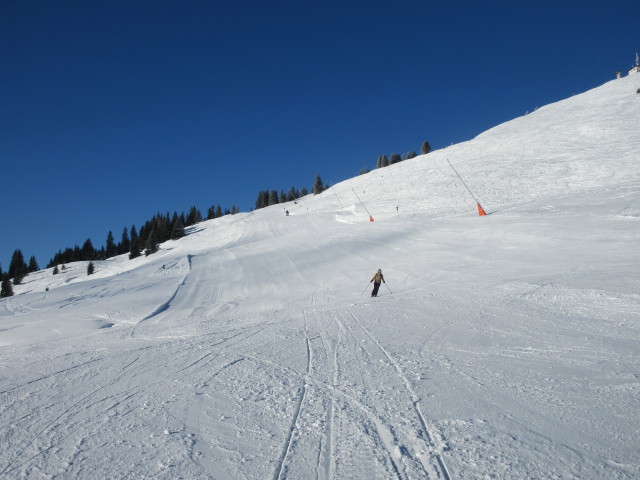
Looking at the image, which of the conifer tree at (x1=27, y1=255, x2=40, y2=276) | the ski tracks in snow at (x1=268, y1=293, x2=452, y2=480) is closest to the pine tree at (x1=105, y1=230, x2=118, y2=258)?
the conifer tree at (x1=27, y1=255, x2=40, y2=276)

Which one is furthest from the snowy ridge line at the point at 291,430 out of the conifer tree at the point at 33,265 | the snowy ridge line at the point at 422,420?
the conifer tree at the point at 33,265

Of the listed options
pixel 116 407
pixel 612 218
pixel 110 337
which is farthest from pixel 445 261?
pixel 116 407

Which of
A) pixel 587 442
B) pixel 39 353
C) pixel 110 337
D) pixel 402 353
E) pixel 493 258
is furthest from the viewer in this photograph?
Result: pixel 493 258

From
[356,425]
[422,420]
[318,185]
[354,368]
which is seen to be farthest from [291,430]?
[318,185]

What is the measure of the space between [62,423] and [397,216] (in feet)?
105

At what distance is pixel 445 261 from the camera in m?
17.7

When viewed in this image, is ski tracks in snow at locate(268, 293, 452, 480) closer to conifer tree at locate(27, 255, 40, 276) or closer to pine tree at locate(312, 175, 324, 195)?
pine tree at locate(312, 175, 324, 195)

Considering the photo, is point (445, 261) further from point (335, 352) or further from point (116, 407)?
point (116, 407)

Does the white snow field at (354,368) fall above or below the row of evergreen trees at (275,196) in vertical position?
below

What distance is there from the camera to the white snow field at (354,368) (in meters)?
3.74

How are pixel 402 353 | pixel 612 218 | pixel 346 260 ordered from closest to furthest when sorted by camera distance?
pixel 402 353, pixel 612 218, pixel 346 260

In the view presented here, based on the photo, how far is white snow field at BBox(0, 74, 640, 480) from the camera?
374cm

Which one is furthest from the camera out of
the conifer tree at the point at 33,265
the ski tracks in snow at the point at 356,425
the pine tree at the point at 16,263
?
the conifer tree at the point at 33,265

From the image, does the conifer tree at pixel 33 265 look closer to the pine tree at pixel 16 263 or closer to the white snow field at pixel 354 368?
the pine tree at pixel 16 263
